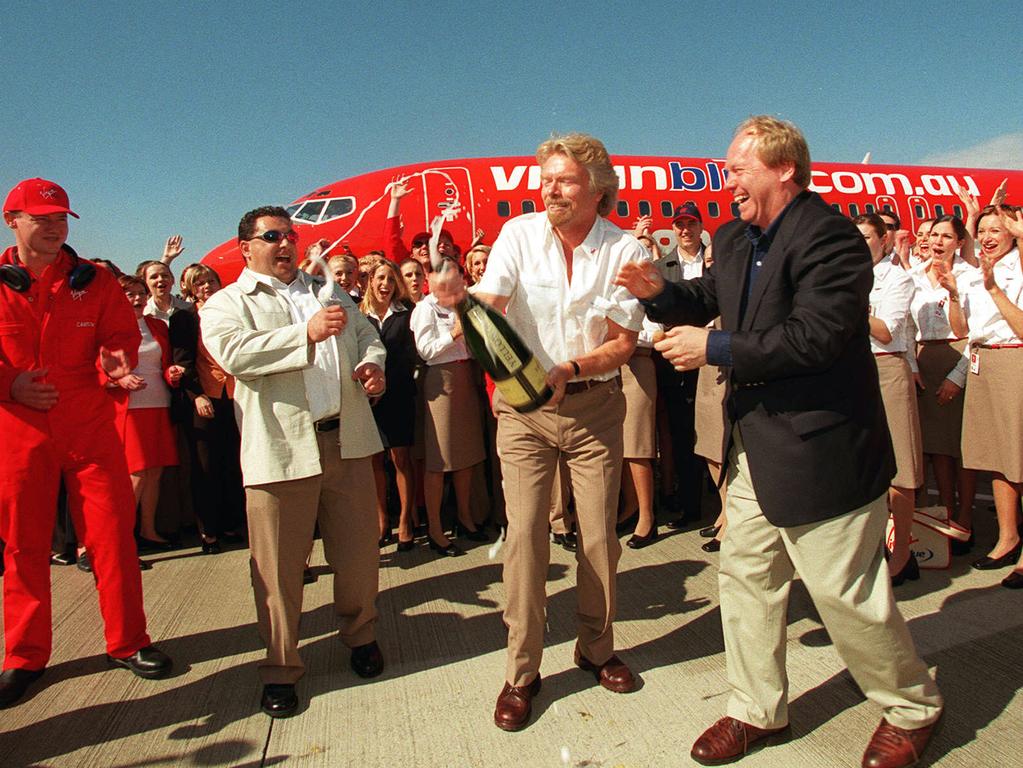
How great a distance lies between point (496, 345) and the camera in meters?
2.55

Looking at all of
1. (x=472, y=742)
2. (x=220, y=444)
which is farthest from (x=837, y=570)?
(x=220, y=444)

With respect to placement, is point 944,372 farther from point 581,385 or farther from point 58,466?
point 58,466

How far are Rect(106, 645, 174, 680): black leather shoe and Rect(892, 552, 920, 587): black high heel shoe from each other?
3.97 metres

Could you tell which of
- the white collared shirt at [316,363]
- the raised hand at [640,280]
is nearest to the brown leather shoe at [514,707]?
the white collared shirt at [316,363]

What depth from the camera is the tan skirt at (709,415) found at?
500 cm

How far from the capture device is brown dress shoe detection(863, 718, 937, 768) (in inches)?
95.3

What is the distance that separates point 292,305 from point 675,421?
350 centimetres

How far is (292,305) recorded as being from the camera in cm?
338

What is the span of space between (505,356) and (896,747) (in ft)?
6.22

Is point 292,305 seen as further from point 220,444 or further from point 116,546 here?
point 220,444

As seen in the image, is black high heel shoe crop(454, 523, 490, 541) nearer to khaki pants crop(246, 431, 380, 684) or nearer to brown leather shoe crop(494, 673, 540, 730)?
khaki pants crop(246, 431, 380, 684)

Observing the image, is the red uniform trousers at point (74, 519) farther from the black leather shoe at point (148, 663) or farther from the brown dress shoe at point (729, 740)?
the brown dress shoe at point (729, 740)

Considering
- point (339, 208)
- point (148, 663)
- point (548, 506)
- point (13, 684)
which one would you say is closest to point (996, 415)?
point (548, 506)

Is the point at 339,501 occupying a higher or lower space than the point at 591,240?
lower
